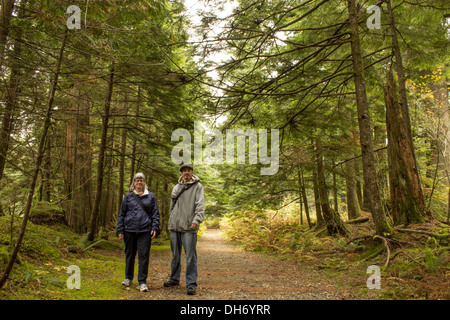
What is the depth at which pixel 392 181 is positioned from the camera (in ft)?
22.6

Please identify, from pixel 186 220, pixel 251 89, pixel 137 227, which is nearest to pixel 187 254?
pixel 186 220

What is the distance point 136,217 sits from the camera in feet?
16.3

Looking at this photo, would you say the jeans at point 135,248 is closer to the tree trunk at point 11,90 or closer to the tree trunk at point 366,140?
the tree trunk at point 11,90

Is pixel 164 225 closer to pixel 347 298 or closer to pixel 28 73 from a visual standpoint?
pixel 28 73

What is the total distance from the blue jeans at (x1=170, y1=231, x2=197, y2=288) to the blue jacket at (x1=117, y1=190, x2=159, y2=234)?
484 millimetres

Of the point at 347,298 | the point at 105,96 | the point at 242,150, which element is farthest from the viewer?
the point at 242,150

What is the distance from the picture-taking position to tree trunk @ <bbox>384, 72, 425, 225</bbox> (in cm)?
648

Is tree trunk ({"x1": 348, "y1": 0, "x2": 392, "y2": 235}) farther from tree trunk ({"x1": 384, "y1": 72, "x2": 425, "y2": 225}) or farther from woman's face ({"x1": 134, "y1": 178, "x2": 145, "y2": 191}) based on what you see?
woman's face ({"x1": 134, "y1": 178, "x2": 145, "y2": 191})

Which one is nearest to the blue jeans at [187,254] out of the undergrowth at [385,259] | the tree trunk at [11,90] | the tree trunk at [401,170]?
the undergrowth at [385,259]

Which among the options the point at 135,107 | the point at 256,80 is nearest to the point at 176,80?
the point at 256,80

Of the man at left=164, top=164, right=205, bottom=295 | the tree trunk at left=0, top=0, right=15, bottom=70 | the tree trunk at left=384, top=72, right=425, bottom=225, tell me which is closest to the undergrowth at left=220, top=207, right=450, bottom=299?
the tree trunk at left=384, top=72, right=425, bottom=225

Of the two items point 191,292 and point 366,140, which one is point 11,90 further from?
point 366,140

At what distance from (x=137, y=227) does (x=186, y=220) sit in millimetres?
905

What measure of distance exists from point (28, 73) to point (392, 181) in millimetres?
8680
